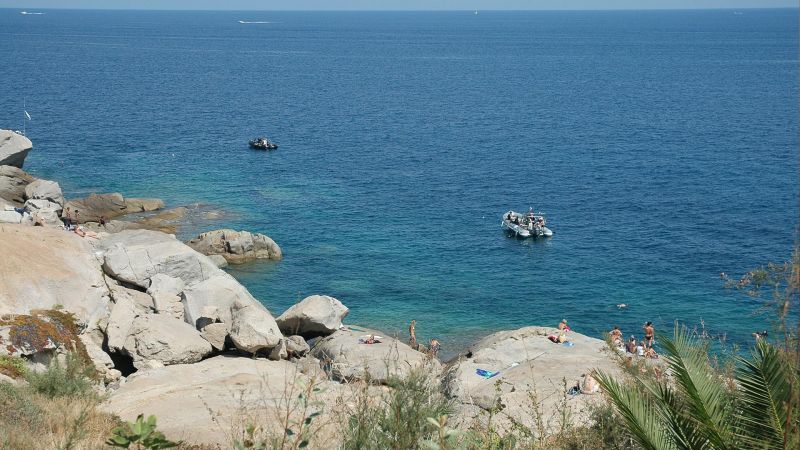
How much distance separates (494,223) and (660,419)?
44.8 metres

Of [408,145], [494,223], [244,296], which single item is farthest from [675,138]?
[244,296]

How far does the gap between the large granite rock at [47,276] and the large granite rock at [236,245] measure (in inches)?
579

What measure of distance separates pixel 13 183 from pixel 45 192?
17.5 feet

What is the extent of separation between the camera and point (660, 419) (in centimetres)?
1015

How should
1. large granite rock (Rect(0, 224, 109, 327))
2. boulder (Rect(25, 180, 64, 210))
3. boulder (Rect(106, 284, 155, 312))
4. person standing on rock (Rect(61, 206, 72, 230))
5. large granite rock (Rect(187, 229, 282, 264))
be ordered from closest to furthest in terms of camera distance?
large granite rock (Rect(0, 224, 109, 327)), boulder (Rect(106, 284, 155, 312)), large granite rock (Rect(187, 229, 282, 264)), person standing on rock (Rect(61, 206, 72, 230)), boulder (Rect(25, 180, 64, 210))

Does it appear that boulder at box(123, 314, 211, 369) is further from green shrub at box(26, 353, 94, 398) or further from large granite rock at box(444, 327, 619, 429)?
large granite rock at box(444, 327, 619, 429)

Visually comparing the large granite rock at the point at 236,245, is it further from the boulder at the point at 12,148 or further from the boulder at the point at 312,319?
the boulder at the point at 12,148

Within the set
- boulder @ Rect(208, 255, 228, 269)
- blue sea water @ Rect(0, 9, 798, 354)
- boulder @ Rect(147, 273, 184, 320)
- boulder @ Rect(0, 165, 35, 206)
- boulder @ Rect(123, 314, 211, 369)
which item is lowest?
blue sea water @ Rect(0, 9, 798, 354)

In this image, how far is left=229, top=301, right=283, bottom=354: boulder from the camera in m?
27.6

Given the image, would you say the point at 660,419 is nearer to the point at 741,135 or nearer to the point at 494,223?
the point at 494,223

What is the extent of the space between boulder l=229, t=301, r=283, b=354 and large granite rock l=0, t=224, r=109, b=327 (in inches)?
182

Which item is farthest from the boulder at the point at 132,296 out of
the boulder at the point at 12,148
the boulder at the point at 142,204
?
the boulder at the point at 12,148

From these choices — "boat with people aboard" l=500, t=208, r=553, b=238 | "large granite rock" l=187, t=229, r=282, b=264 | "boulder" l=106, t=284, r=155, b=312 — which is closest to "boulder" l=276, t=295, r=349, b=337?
"boulder" l=106, t=284, r=155, b=312

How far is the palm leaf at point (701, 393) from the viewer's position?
31.2ft
